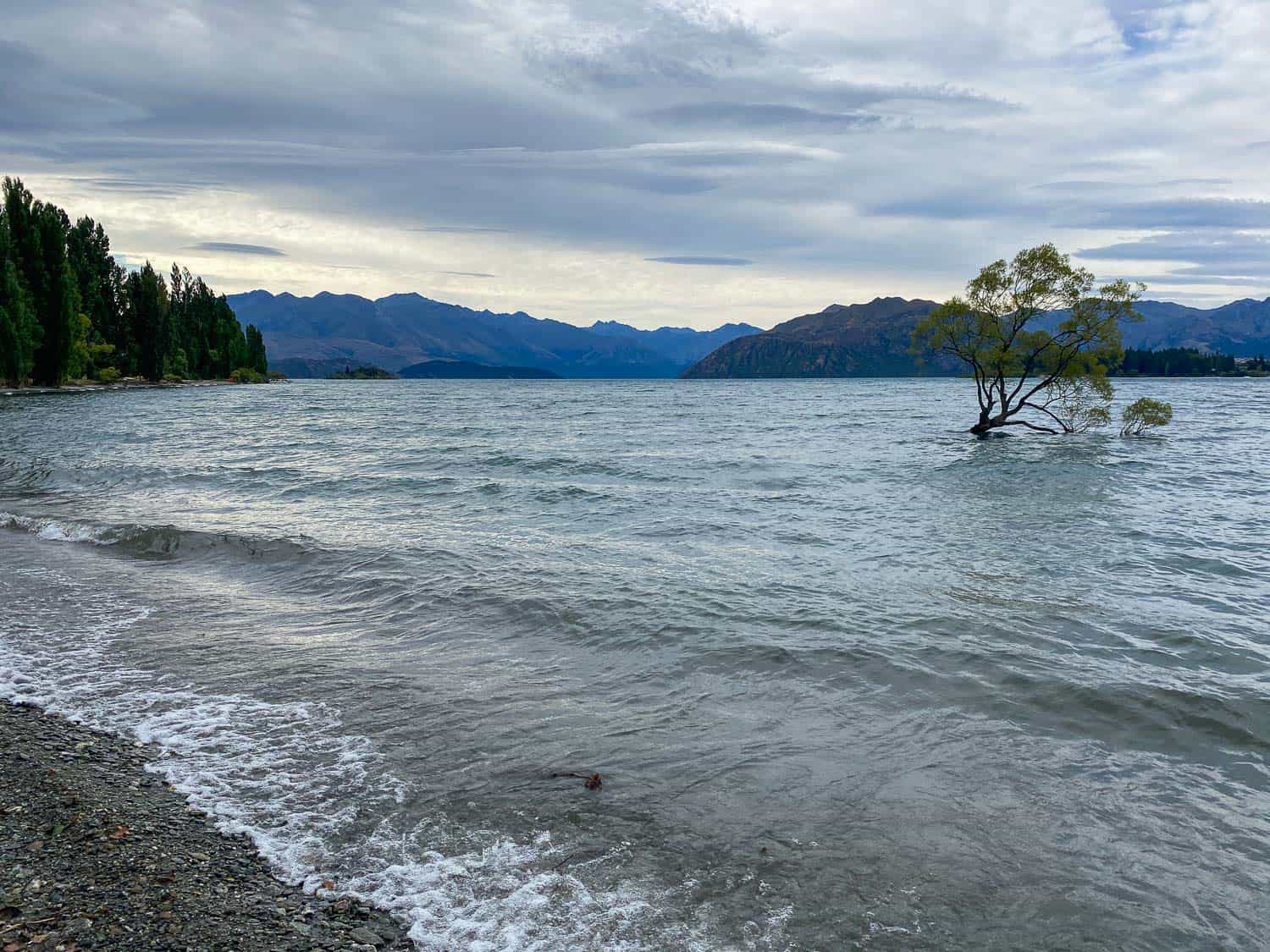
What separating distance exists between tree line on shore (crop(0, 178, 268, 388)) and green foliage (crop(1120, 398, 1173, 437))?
4560 inches

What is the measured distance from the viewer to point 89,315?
122312 mm

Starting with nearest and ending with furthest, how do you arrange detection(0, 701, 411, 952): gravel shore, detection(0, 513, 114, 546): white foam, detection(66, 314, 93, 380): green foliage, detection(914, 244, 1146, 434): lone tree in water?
1. detection(0, 701, 411, 952): gravel shore
2. detection(0, 513, 114, 546): white foam
3. detection(914, 244, 1146, 434): lone tree in water
4. detection(66, 314, 93, 380): green foliage

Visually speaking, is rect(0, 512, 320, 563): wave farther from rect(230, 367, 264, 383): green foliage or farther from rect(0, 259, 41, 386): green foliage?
rect(230, 367, 264, 383): green foliage

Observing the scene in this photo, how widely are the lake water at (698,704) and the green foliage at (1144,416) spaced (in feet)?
101

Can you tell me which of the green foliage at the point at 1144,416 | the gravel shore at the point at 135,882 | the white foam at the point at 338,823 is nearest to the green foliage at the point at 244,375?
the green foliage at the point at 1144,416

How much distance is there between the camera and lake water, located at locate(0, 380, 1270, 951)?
5574mm

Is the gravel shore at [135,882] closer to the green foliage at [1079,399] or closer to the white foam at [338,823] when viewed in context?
the white foam at [338,823]

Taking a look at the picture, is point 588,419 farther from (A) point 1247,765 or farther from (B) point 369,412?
(A) point 1247,765

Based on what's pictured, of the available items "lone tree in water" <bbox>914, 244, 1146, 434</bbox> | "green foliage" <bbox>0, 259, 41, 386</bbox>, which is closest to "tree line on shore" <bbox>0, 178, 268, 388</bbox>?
"green foliage" <bbox>0, 259, 41, 386</bbox>

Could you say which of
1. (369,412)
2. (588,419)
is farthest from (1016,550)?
(369,412)

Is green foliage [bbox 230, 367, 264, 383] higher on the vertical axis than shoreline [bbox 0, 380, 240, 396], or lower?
higher

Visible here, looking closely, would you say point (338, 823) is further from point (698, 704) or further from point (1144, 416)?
point (1144, 416)

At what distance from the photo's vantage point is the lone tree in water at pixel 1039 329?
139 ft

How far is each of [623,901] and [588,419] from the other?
66357 millimetres
